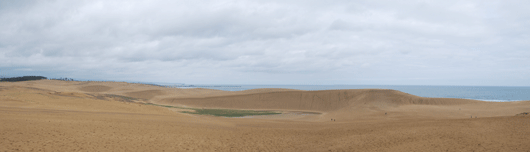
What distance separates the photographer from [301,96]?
45.0 meters

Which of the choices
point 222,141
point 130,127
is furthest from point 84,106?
point 222,141

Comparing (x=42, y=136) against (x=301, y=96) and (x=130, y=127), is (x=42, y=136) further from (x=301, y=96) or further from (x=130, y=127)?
(x=301, y=96)

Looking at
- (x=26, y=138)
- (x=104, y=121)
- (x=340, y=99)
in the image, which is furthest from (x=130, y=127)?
(x=340, y=99)

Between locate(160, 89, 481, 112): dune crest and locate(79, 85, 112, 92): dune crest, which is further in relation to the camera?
locate(79, 85, 112, 92): dune crest

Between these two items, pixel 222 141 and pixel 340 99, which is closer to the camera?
pixel 222 141

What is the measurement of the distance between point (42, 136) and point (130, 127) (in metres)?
3.90

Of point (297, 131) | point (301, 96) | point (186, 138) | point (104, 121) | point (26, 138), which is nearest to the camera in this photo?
point (26, 138)

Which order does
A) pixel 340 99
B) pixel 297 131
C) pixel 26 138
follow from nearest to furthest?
pixel 26 138
pixel 297 131
pixel 340 99

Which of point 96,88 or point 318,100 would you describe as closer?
point 318,100

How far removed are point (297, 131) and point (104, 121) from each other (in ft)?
35.5

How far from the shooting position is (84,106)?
75.1 ft

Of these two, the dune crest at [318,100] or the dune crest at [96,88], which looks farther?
the dune crest at [96,88]

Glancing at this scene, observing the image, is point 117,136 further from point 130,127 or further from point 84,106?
point 84,106

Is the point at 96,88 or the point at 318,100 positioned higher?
the point at 96,88
